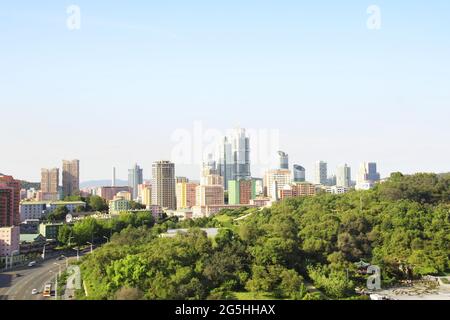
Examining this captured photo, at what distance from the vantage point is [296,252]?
7.89 metres

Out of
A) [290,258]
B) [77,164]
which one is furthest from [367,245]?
[77,164]

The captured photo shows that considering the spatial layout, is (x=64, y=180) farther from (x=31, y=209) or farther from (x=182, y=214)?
(x=182, y=214)

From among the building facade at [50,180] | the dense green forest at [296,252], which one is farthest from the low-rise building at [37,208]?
the dense green forest at [296,252]

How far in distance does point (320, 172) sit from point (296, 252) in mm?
23996

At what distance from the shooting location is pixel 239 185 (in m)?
21.1

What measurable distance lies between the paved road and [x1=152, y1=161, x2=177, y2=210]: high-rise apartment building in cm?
1130

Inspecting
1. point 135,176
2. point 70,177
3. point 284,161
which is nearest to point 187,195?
point 70,177

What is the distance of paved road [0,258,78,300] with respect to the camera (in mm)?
7113

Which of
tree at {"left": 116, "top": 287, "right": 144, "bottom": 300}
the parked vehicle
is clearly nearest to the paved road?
the parked vehicle

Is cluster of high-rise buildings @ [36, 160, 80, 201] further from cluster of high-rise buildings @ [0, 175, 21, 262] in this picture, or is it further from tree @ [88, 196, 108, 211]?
cluster of high-rise buildings @ [0, 175, 21, 262]

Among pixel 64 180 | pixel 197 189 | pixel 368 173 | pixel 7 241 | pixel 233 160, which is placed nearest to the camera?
→ pixel 7 241
